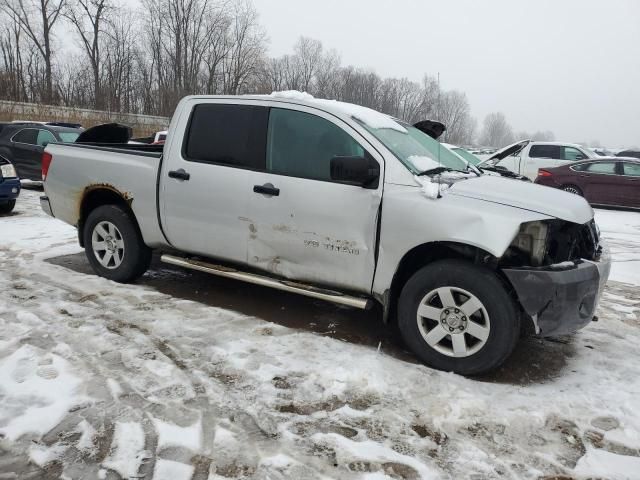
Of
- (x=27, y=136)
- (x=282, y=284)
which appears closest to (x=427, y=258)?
(x=282, y=284)

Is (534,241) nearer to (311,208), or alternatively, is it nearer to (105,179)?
(311,208)

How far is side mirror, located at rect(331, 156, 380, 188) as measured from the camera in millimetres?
3406

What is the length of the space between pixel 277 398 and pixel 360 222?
136 centimetres

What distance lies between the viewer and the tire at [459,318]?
3.20 meters

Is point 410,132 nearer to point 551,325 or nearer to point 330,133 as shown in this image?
point 330,133

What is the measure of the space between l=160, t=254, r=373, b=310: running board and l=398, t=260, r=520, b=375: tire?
34 cm

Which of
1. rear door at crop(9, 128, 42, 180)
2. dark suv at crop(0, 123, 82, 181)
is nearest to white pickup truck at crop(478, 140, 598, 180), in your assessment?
dark suv at crop(0, 123, 82, 181)

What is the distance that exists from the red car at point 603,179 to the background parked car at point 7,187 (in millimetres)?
12334

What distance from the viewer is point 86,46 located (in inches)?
1581

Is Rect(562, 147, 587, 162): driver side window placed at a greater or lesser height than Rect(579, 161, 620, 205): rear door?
greater

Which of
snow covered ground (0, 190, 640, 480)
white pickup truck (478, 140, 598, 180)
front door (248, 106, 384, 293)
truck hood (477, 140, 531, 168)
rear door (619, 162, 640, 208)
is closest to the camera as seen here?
snow covered ground (0, 190, 640, 480)

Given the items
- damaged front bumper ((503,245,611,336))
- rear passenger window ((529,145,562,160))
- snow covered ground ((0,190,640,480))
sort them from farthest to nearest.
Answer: rear passenger window ((529,145,562,160)), damaged front bumper ((503,245,611,336)), snow covered ground ((0,190,640,480))

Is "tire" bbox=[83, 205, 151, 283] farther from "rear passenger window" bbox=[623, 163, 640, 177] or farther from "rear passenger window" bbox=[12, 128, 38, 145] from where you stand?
"rear passenger window" bbox=[623, 163, 640, 177]

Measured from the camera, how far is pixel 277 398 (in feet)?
9.84
